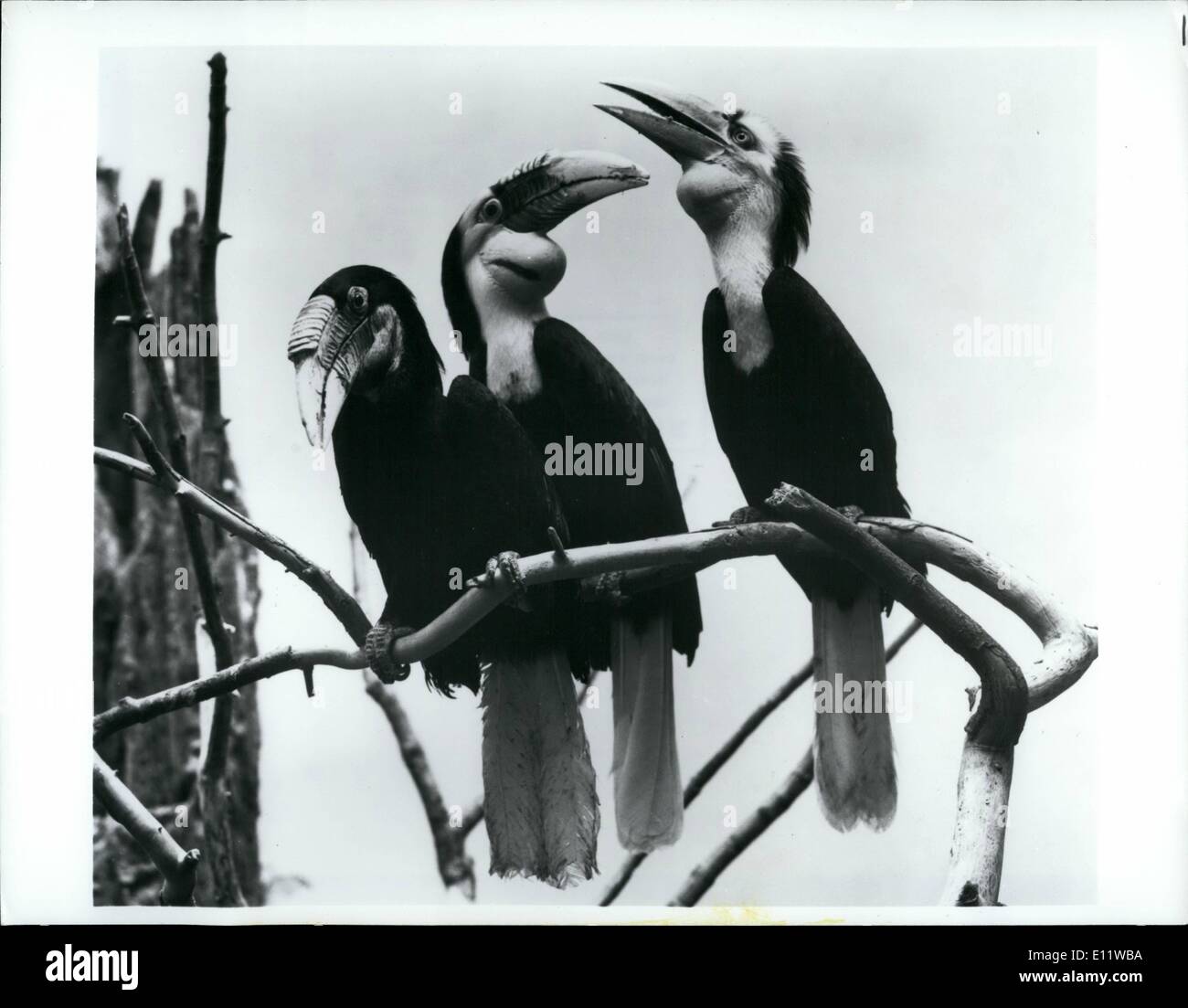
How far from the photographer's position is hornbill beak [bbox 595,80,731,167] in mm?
2414

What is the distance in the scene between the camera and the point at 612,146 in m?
2.43

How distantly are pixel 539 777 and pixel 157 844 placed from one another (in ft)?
2.42

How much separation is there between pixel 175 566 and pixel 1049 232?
183 cm

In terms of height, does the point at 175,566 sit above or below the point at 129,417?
below

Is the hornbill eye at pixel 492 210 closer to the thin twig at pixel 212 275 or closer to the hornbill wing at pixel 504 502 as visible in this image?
the hornbill wing at pixel 504 502

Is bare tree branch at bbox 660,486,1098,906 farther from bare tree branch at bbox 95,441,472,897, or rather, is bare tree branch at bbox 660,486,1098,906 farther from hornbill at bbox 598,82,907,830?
bare tree branch at bbox 95,441,472,897

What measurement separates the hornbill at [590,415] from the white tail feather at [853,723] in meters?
0.26

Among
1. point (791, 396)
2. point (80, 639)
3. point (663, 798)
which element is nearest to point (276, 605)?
point (80, 639)

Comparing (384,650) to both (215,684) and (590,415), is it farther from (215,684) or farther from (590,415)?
(590,415)

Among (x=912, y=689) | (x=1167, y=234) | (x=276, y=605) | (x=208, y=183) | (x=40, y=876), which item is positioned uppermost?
(x=208, y=183)

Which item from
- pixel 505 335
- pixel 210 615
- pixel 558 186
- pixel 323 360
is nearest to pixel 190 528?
pixel 210 615

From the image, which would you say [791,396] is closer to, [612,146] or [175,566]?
[612,146]

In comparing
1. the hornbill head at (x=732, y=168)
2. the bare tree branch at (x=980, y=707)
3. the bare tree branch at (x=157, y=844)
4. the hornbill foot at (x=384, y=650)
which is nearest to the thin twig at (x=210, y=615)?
the bare tree branch at (x=157, y=844)

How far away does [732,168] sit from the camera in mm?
2410
